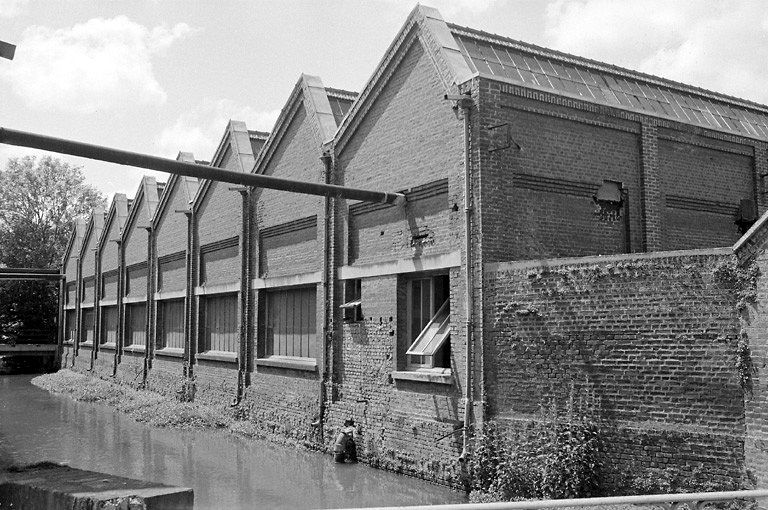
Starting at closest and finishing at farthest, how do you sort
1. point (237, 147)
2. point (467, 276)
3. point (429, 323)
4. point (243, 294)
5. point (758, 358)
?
point (758, 358)
point (467, 276)
point (429, 323)
point (243, 294)
point (237, 147)

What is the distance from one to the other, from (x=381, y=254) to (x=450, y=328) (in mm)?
2627

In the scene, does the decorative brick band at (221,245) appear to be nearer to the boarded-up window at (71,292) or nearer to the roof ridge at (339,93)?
the roof ridge at (339,93)

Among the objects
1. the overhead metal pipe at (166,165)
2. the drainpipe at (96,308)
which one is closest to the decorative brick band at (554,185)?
the overhead metal pipe at (166,165)

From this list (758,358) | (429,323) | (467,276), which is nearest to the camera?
(758,358)

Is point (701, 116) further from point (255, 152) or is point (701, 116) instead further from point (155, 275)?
point (155, 275)

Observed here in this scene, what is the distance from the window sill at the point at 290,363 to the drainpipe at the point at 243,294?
913 mm

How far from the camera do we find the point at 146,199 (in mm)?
28594

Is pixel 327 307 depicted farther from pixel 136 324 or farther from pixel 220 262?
pixel 136 324

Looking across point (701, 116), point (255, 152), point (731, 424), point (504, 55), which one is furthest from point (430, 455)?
point (255, 152)

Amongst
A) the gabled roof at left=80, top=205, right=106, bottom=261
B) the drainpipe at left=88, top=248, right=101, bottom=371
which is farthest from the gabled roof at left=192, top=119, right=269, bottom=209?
the gabled roof at left=80, top=205, right=106, bottom=261

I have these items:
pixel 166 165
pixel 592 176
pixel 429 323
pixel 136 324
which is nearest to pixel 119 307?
pixel 136 324

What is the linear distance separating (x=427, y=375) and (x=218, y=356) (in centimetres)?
1002

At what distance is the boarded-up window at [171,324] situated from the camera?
24812mm

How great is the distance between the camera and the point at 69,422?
20.8 meters
